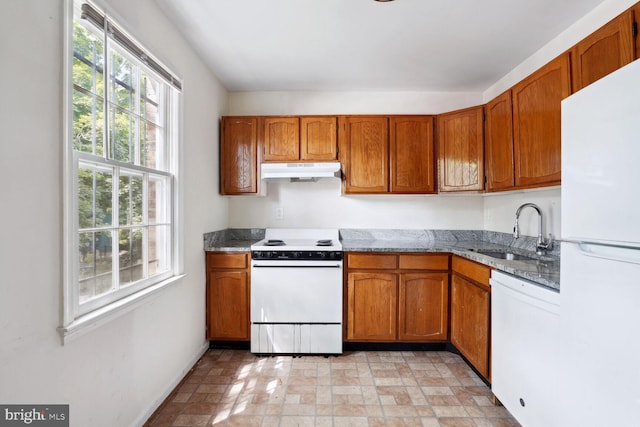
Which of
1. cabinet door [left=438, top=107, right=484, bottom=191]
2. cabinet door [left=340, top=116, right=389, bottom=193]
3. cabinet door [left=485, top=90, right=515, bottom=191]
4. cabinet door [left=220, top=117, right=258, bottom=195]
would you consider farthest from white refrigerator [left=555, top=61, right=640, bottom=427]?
cabinet door [left=220, top=117, right=258, bottom=195]

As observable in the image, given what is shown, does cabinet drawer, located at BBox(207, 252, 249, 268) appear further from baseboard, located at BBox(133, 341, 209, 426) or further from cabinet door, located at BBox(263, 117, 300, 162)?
cabinet door, located at BBox(263, 117, 300, 162)

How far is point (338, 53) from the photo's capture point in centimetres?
240

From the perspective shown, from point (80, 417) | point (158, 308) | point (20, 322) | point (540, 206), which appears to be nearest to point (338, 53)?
point (540, 206)

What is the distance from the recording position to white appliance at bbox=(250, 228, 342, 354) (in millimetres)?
2580

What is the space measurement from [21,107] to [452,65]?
9.56 ft

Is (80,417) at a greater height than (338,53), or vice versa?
(338,53)

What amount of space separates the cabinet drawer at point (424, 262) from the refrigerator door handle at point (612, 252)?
1519mm

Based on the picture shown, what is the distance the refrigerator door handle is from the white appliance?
67.7 inches

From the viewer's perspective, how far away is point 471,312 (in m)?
2.26

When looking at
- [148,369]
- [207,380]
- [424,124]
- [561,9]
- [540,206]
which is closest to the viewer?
[148,369]

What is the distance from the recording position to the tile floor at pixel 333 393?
180cm

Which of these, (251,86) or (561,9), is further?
(251,86)


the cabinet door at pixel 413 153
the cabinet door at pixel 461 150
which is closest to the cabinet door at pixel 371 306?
the cabinet door at pixel 413 153

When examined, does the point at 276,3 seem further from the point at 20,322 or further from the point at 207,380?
the point at 207,380
